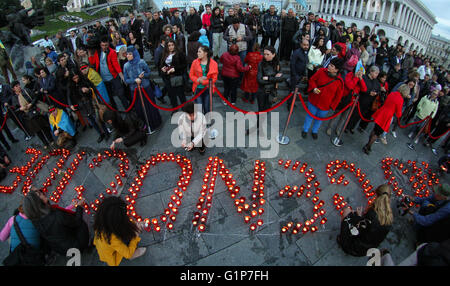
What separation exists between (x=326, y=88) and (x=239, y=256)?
4.08 m

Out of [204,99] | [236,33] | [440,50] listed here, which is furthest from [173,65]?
[440,50]

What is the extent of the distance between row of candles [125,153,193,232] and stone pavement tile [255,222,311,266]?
167cm

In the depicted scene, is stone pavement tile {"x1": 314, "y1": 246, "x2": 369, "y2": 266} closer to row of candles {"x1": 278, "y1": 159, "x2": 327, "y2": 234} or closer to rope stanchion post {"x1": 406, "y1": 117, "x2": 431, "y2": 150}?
row of candles {"x1": 278, "y1": 159, "x2": 327, "y2": 234}

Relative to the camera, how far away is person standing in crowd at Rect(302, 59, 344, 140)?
5129mm

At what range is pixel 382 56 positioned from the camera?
352 inches

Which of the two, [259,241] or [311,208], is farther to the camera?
[311,208]

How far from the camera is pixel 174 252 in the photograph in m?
3.80

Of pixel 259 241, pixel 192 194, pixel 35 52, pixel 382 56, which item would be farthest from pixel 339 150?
pixel 35 52

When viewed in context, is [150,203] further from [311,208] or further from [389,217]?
[389,217]

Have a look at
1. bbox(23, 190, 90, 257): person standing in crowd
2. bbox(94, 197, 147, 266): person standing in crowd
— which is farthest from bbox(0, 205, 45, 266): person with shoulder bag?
bbox(94, 197, 147, 266): person standing in crowd

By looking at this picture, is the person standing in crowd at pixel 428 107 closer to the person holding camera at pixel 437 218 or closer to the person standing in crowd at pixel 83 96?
the person holding camera at pixel 437 218

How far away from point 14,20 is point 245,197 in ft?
43.3
